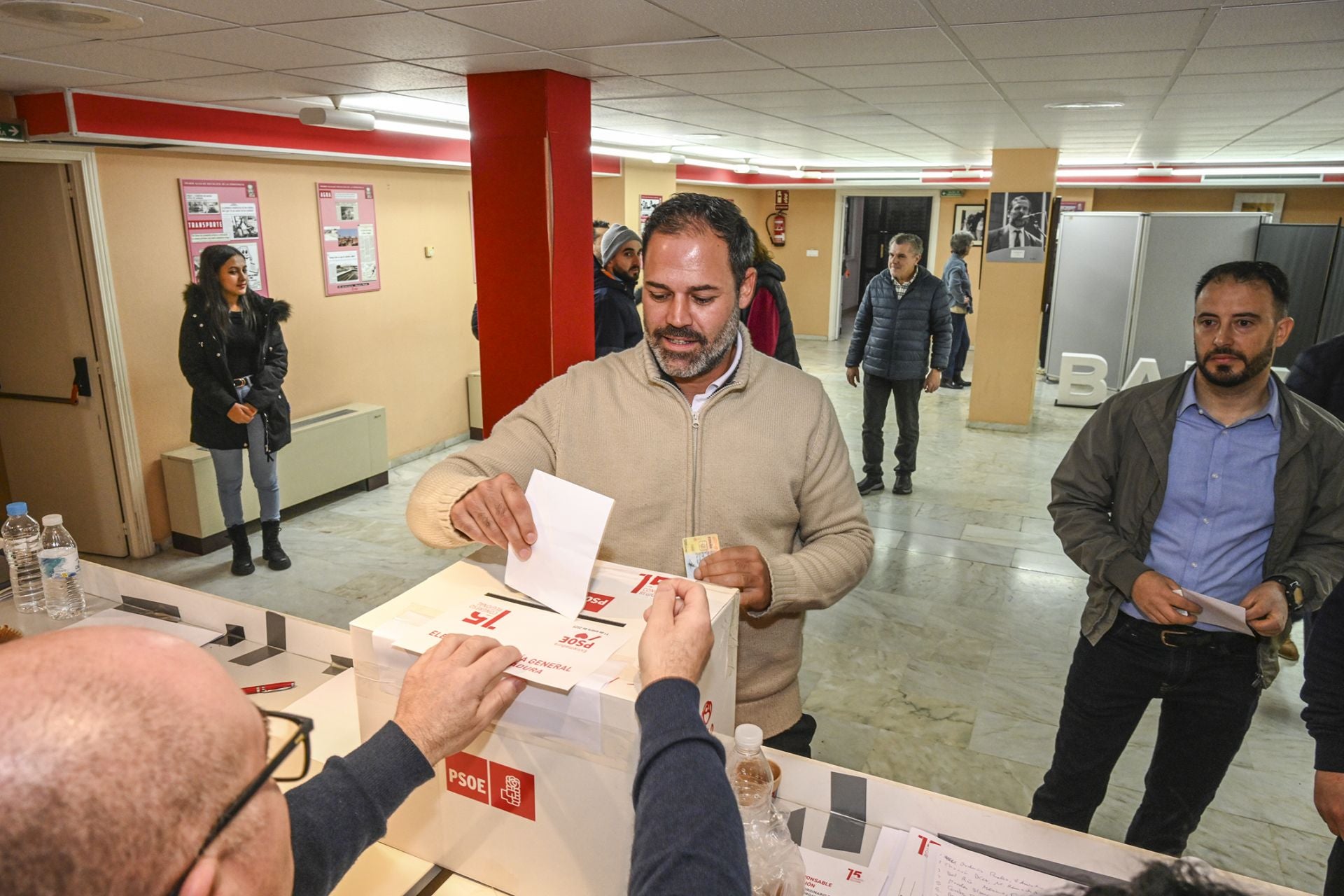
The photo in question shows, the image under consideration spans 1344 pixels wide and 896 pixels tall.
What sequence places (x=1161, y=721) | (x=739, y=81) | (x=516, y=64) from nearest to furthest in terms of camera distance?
1. (x=1161, y=721)
2. (x=516, y=64)
3. (x=739, y=81)

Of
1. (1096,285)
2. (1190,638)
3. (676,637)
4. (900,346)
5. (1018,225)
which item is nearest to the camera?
(676,637)

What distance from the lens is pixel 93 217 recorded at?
14.6 ft

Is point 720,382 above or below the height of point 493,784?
above

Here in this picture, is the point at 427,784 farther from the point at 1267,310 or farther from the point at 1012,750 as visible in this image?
the point at 1012,750

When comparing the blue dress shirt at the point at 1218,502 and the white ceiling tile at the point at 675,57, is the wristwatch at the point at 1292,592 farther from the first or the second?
the white ceiling tile at the point at 675,57

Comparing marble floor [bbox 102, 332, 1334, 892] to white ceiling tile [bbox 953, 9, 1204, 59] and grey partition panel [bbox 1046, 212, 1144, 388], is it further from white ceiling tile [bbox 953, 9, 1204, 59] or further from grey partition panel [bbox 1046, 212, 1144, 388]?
grey partition panel [bbox 1046, 212, 1144, 388]

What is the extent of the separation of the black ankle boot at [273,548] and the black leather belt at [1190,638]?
428 centimetres

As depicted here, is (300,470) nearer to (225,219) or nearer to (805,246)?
(225,219)

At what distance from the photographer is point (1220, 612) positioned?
6.35ft

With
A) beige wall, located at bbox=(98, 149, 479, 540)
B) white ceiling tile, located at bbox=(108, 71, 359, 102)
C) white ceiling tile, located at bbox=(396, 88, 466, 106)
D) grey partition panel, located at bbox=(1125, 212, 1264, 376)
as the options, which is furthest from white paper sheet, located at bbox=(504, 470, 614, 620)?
grey partition panel, located at bbox=(1125, 212, 1264, 376)

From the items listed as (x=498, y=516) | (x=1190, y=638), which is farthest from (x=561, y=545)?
(x=1190, y=638)

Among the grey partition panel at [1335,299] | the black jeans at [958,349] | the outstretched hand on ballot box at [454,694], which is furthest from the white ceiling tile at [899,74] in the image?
the black jeans at [958,349]

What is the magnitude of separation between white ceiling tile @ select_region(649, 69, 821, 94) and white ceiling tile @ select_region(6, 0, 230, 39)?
165 centimetres

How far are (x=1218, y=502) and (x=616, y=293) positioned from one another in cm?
320
